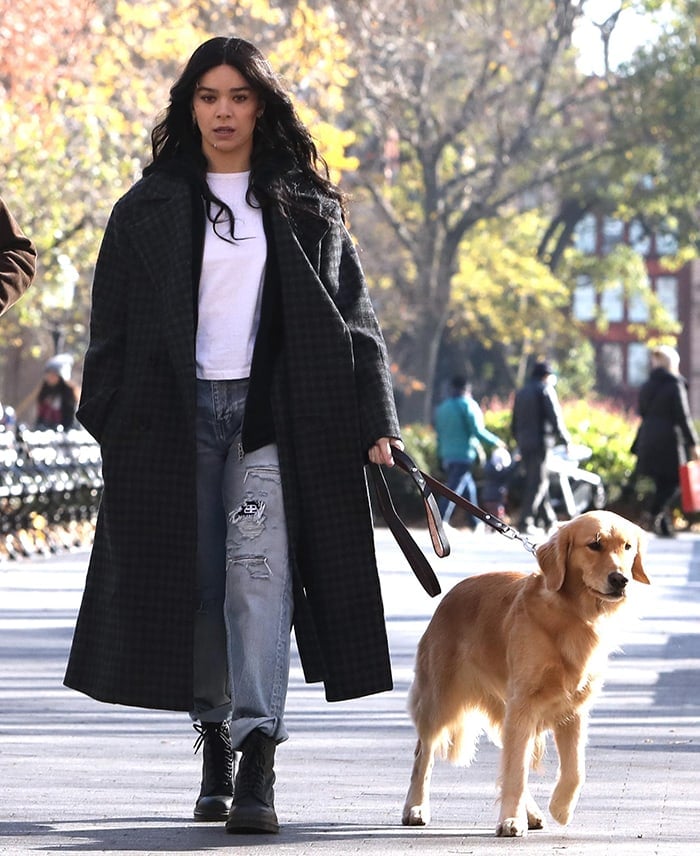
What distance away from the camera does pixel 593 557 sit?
5582 millimetres

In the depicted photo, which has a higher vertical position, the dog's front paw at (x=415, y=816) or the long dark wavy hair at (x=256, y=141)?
the long dark wavy hair at (x=256, y=141)

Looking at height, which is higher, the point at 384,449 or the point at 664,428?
the point at 384,449

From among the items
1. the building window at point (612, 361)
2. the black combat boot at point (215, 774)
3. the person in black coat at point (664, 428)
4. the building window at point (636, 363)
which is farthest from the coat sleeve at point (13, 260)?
the building window at point (636, 363)

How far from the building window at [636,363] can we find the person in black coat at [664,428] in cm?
6751

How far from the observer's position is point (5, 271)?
6.23m

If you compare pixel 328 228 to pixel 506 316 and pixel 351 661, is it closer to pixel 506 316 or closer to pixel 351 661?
pixel 351 661

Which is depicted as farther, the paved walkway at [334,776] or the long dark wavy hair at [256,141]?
the long dark wavy hair at [256,141]

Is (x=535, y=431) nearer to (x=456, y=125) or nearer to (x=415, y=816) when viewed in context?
(x=415, y=816)

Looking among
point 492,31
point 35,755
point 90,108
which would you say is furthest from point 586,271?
point 35,755

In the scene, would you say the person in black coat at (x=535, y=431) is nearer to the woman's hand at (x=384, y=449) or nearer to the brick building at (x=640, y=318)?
the woman's hand at (x=384, y=449)

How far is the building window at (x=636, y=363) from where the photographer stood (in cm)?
8925

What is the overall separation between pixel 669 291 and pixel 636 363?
3440 millimetres

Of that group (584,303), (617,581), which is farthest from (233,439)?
(584,303)

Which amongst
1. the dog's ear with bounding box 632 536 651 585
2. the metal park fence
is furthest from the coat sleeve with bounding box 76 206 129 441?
the metal park fence
